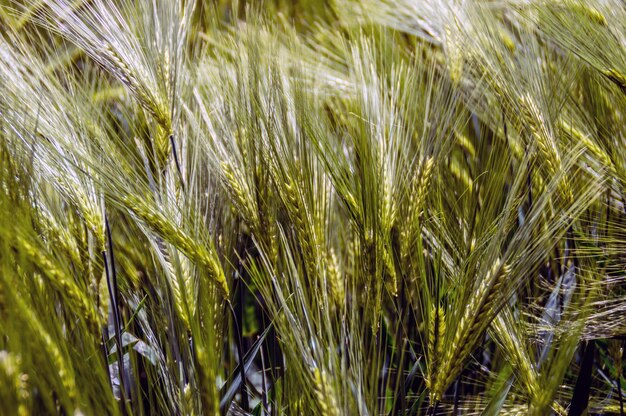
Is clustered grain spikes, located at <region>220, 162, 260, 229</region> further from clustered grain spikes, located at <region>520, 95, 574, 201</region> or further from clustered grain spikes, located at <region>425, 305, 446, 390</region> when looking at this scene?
clustered grain spikes, located at <region>520, 95, 574, 201</region>

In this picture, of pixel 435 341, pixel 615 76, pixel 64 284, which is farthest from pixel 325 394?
pixel 615 76

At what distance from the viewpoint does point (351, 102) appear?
846mm

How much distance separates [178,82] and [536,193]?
0.54m

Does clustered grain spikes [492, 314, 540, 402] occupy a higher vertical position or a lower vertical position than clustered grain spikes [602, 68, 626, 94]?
lower

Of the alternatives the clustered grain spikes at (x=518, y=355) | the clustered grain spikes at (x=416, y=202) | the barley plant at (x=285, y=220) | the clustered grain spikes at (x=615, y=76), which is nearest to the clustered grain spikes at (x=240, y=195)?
the barley plant at (x=285, y=220)

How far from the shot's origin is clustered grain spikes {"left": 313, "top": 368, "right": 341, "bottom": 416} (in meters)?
0.52

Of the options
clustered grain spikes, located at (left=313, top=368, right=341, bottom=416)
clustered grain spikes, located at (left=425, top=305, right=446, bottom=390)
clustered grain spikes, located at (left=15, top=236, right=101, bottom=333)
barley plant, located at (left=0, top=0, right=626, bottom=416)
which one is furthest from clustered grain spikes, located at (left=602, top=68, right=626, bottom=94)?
clustered grain spikes, located at (left=15, top=236, right=101, bottom=333)

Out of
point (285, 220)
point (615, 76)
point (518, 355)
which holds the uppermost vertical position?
point (615, 76)

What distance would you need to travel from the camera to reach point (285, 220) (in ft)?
2.41

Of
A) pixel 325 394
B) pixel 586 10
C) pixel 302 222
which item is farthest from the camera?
pixel 586 10

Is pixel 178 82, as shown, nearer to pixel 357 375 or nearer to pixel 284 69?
pixel 284 69

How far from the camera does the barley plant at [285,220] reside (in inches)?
22.5

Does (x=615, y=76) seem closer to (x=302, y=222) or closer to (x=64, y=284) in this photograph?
(x=302, y=222)

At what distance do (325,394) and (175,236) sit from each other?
22cm
